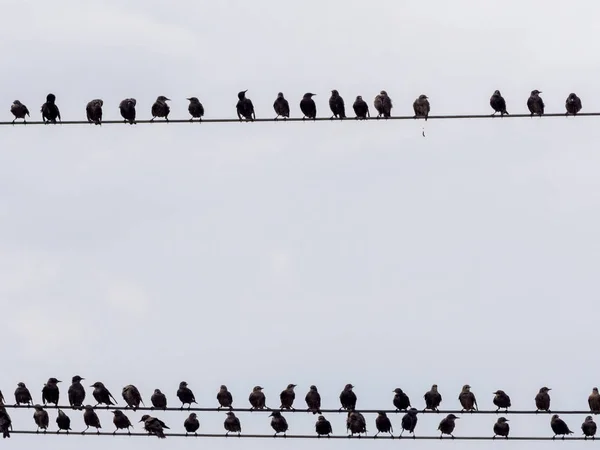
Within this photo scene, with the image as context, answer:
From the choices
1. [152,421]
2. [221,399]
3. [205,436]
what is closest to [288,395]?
[221,399]

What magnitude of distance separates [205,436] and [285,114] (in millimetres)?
12012

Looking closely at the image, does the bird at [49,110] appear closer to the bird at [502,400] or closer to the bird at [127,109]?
the bird at [127,109]

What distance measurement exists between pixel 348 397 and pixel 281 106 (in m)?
5.33

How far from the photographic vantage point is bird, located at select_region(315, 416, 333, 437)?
40.0 metres

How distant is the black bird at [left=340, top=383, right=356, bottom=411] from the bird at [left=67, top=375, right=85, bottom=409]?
4.59 m

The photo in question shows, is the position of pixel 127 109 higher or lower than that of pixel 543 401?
higher

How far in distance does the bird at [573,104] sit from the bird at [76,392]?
385 inches

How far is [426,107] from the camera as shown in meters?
41.9

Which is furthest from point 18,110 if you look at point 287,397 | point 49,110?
point 287,397

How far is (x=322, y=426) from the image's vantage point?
4025cm

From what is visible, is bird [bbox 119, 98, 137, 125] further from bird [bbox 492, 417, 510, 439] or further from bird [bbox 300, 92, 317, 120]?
bird [bbox 492, 417, 510, 439]

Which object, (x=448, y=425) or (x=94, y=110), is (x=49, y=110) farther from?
(x=448, y=425)

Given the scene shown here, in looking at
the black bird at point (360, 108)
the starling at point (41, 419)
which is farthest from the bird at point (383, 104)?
the starling at point (41, 419)

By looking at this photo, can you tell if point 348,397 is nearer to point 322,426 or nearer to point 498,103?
point 322,426
